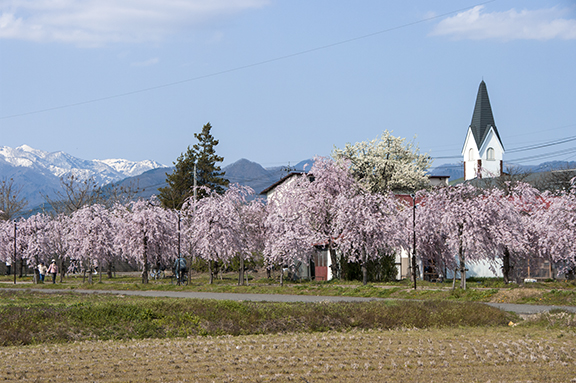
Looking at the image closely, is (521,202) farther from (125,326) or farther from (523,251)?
(125,326)

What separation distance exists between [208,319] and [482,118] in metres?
88.5

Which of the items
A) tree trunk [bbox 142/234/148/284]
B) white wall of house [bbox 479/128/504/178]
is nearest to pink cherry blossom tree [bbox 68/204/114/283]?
tree trunk [bbox 142/234/148/284]

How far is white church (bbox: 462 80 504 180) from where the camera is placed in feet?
317

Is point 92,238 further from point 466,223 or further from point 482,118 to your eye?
point 482,118

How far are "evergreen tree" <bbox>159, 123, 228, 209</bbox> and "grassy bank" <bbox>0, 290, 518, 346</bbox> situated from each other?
6539 cm

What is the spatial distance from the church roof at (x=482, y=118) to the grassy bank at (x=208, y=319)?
81.6m

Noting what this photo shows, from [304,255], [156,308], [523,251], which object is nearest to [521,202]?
[523,251]

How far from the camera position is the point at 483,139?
317 feet

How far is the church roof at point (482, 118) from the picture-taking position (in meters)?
96.6

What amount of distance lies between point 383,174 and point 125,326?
49.5 m

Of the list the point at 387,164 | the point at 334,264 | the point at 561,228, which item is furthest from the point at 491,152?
the point at 561,228

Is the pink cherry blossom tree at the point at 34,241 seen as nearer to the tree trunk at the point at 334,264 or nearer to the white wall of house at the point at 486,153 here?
the tree trunk at the point at 334,264

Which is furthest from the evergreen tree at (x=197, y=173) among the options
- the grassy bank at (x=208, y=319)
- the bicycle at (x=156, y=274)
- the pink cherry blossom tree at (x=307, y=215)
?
the grassy bank at (x=208, y=319)

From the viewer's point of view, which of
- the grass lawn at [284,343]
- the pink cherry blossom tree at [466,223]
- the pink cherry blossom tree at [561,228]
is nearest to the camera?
the grass lawn at [284,343]
